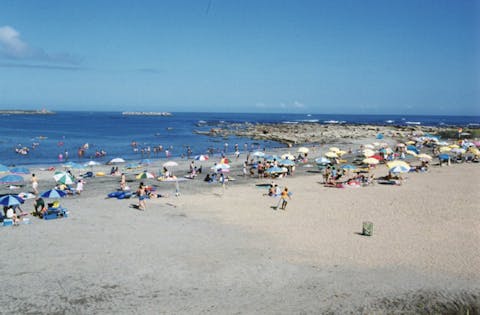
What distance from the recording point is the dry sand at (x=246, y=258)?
33.2 feet

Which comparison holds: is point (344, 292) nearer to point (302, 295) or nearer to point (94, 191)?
point (302, 295)

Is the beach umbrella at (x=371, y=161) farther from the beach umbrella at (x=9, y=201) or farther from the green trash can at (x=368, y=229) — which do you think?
the beach umbrella at (x=9, y=201)

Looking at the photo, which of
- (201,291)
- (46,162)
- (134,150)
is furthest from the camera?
(134,150)

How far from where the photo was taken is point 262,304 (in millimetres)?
9969

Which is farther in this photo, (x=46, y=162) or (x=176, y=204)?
(x=46, y=162)

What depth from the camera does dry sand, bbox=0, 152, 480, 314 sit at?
10109 millimetres

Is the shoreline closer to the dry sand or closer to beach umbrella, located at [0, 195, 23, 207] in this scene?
the dry sand

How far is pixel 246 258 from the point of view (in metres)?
12.9

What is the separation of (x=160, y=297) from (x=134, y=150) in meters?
45.5

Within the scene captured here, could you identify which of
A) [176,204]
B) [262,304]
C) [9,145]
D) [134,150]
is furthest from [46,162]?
[262,304]

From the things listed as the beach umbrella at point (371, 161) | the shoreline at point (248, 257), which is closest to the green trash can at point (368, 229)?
the shoreline at point (248, 257)

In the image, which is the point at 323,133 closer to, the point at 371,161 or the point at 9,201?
the point at 371,161

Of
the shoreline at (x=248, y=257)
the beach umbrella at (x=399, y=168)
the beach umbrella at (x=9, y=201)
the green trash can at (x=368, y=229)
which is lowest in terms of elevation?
the shoreline at (x=248, y=257)

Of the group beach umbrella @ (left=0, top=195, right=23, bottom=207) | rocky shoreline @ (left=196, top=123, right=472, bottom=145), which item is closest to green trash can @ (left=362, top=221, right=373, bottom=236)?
beach umbrella @ (left=0, top=195, right=23, bottom=207)
